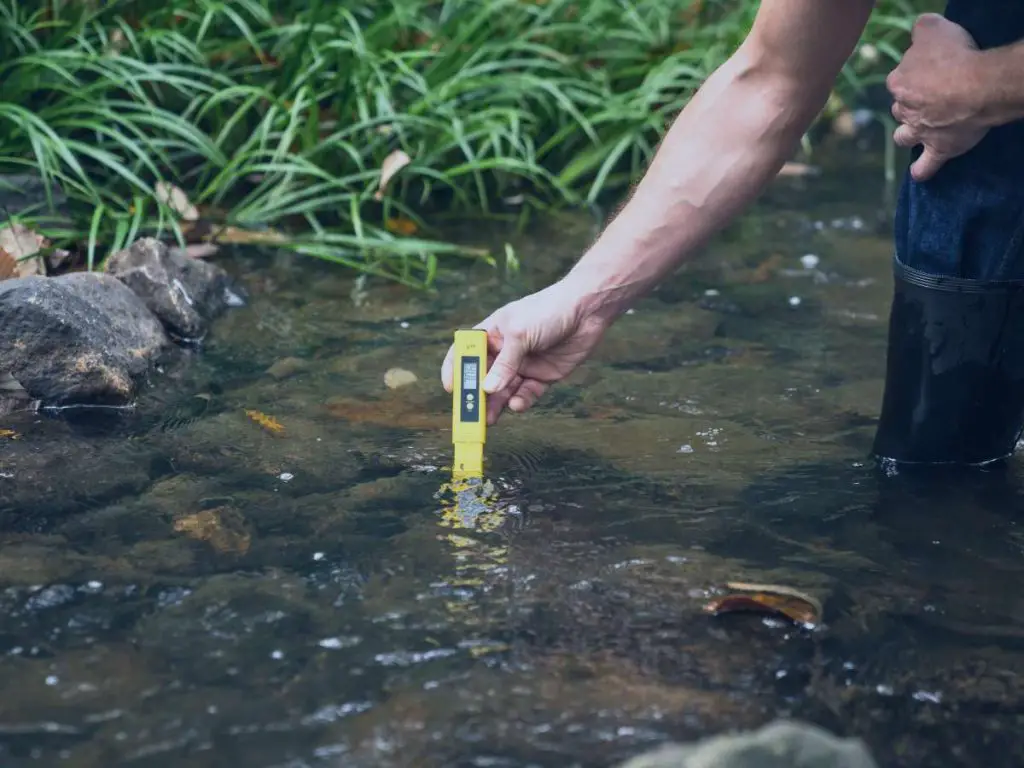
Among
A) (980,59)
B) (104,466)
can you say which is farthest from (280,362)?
(980,59)

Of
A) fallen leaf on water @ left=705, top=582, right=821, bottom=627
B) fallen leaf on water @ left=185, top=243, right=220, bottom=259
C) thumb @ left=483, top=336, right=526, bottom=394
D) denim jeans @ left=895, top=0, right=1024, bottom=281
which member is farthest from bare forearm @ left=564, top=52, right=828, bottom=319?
fallen leaf on water @ left=185, top=243, right=220, bottom=259

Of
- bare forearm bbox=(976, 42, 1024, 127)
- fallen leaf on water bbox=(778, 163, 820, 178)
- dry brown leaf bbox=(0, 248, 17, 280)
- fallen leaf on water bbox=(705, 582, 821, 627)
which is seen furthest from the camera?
fallen leaf on water bbox=(778, 163, 820, 178)

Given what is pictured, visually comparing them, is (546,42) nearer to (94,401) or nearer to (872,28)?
(872,28)

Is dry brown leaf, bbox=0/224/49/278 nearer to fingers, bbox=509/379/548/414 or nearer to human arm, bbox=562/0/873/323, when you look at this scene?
fingers, bbox=509/379/548/414

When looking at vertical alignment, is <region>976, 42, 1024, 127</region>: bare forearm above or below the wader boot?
above

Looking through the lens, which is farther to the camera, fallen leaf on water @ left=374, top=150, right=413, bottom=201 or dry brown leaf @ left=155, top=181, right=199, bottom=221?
fallen leaf on water @ left=374, top=150, right=413, bottom=201

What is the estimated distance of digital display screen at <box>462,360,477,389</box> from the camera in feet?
7.47

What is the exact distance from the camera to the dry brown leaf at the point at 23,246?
127 inches

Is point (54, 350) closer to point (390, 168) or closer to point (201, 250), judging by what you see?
point (201, 250)

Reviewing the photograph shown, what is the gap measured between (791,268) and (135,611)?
242cm

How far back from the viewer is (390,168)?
153 inches

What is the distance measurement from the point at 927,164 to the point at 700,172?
384 millimetres

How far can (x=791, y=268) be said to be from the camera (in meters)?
3.79

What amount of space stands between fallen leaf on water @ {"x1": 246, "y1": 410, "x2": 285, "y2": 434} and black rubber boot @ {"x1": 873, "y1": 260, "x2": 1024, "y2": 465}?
1.18 metres
